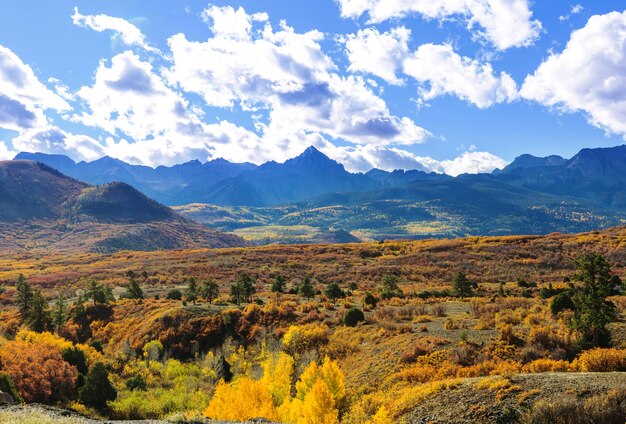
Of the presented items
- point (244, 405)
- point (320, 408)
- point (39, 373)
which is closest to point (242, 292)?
point (39, 373)

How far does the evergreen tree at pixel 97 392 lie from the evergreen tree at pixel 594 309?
29.0 m

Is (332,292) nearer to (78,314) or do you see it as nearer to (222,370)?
(222,370)

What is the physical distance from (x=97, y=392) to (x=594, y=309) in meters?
30.6

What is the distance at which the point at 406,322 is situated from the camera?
32969 mm

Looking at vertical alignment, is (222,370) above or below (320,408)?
below

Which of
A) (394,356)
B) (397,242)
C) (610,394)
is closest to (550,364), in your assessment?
(610,394)

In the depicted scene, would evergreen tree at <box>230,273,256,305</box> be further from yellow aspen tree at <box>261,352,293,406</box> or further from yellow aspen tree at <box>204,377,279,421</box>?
yellow aspen tree at <box>204,377,279,421</box>

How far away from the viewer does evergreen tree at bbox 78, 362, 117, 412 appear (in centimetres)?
2647

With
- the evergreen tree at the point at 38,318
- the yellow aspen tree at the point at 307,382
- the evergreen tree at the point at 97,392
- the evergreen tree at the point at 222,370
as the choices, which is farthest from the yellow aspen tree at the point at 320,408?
the evergreen tree at the point at 38,318

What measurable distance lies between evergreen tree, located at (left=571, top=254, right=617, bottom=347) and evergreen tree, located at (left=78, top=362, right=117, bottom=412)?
29038 mm

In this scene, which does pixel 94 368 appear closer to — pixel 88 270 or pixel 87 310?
pixel 87 310

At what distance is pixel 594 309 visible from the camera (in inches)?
821

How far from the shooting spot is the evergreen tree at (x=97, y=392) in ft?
86.8

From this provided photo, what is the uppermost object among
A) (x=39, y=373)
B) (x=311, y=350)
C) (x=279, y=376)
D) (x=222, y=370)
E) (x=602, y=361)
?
(x=602, y=361)
